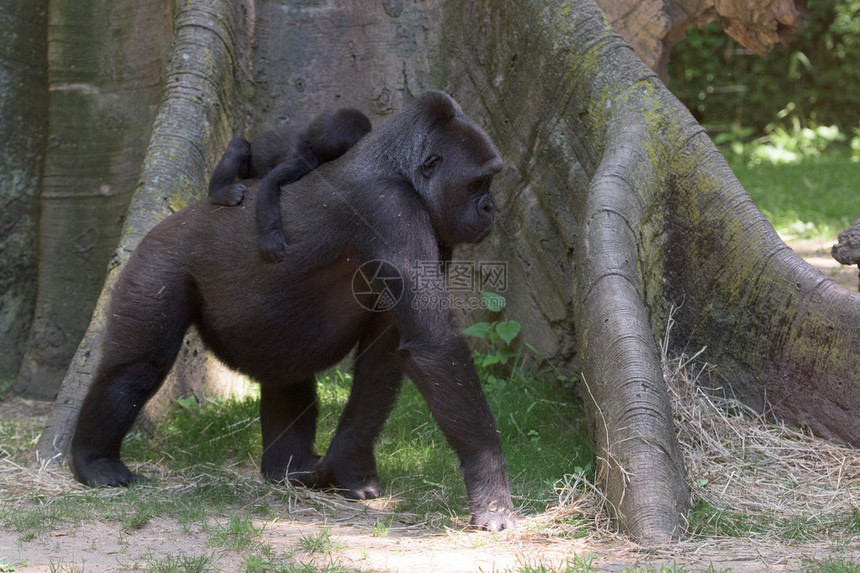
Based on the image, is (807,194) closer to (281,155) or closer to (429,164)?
(429,164)

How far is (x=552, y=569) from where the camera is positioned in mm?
3012

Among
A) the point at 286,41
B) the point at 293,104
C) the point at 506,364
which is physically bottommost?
the point at 506,364

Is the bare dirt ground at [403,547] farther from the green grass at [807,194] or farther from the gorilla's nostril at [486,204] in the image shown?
the green grass at [807,194]

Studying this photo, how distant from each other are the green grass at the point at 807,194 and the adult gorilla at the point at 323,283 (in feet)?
18.2

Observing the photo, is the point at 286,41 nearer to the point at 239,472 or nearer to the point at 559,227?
the point at 559,227

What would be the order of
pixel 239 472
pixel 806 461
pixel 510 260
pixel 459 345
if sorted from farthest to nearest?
pixel 510 260
pixel 239 472
pixel 806 461
pixel 459 345

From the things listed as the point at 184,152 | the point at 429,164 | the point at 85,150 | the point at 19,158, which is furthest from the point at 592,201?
the point at 19,158

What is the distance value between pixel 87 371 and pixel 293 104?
7.33 ft

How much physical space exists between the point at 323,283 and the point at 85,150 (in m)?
2.85

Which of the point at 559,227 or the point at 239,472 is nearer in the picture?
the point at 239,472

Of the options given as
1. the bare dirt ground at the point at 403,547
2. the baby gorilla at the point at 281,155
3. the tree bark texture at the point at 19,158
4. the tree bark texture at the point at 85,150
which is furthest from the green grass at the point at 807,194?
the tree bark texture at the point at 19,158

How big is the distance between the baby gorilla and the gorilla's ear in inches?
18.9

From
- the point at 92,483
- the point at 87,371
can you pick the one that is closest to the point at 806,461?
the point at 92,483

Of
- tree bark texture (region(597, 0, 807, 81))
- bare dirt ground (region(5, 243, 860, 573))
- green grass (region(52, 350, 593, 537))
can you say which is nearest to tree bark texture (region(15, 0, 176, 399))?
green grass (region(52, 350, 593, 537))
